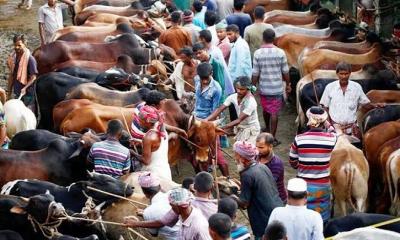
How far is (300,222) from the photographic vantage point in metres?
6.96

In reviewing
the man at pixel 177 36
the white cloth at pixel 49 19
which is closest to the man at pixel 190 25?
the man at pixel 177 36

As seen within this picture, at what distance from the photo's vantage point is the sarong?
8.53m

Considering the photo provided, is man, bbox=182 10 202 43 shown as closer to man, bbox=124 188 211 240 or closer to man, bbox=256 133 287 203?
man, bbox=256 133 287 203

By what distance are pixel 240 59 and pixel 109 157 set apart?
397 cm

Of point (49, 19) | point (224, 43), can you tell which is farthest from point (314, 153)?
point (49, 19)

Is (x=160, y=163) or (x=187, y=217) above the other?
(x=187, y=217)

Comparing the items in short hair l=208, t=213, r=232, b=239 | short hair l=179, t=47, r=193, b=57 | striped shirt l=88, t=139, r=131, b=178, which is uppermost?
short hair l=208, t=213, r=232, b=239

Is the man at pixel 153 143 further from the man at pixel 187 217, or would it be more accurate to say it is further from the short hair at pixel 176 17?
the short hair at pixel 176 17

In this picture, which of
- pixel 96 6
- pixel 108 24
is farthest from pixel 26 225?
pixel 96 6

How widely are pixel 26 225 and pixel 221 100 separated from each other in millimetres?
4491

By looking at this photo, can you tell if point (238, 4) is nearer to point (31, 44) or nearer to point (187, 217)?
point (31, 44)

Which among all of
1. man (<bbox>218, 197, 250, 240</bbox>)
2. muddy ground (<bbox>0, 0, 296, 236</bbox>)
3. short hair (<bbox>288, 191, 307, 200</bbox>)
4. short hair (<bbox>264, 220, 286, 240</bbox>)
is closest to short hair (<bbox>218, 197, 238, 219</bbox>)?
man (<bbox>218, 197, 250, 240</bbox>)

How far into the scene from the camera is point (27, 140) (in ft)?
32.8

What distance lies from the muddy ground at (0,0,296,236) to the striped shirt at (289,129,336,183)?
5.00 ft
